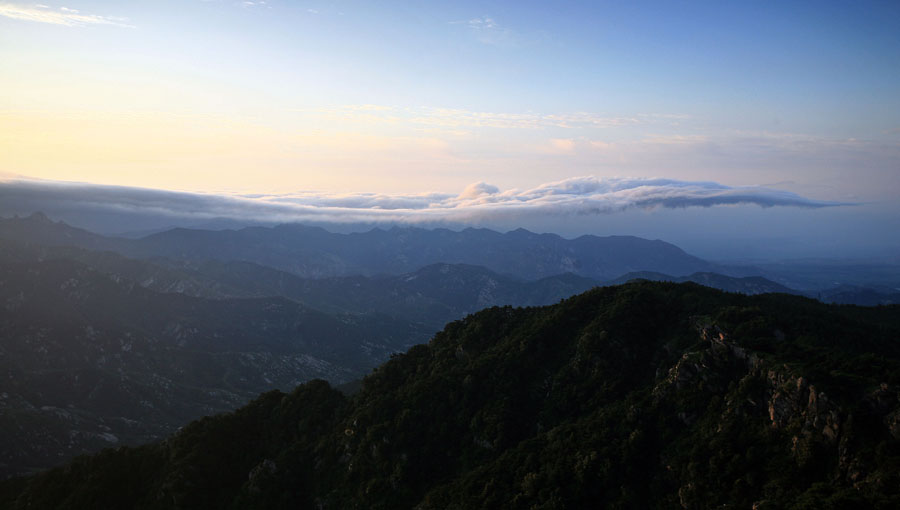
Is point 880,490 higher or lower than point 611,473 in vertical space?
higher

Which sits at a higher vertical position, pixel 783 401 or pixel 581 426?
pixel 783 401

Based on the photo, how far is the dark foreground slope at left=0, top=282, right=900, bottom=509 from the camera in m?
65.8

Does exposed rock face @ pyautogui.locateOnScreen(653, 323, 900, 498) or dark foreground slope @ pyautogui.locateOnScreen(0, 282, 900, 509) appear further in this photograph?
dark foreground slope @ pyautogui.locateOnScreen(0, 282, 900, 509)

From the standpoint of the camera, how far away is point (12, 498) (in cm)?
13012

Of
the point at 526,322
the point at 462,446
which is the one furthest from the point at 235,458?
the point at 526,322

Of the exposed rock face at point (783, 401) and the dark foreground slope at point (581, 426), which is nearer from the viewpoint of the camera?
the exposed rock face at point (783, 401)

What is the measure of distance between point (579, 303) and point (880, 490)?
260ft

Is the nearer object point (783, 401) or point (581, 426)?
point (783, 401)

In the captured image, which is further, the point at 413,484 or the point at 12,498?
the point at 12,498

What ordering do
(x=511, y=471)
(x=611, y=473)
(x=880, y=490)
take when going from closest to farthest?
(x=880, y=490)
(x=611, y=473)
(x=511, y=471)

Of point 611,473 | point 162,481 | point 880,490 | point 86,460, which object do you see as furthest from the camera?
point 86,460

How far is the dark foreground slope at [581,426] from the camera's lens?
65812mm

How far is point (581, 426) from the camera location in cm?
9319

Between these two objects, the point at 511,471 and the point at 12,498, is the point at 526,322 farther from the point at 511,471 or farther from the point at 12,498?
the point at 12,498
